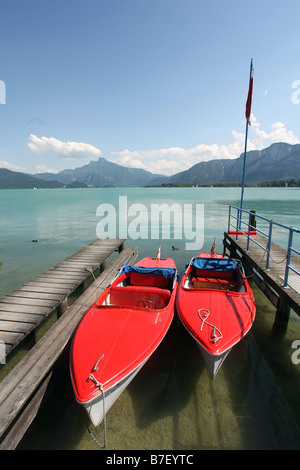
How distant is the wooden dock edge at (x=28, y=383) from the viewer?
3797mm

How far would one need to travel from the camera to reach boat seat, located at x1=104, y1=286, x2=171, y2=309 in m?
6.63

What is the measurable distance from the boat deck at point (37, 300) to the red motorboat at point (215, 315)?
3.73 metres

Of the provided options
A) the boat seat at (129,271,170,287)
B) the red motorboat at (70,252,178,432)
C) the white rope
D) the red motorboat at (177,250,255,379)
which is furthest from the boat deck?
the white rope

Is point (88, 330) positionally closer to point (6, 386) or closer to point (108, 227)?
point (6, 386)

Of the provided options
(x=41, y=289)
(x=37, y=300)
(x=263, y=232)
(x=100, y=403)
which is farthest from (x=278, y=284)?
(x=41, y=289)

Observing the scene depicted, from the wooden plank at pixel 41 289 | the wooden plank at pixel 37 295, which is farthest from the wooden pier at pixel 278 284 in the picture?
the wooden plank at pixel 41 289

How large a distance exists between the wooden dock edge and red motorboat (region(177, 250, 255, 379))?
10.5ft

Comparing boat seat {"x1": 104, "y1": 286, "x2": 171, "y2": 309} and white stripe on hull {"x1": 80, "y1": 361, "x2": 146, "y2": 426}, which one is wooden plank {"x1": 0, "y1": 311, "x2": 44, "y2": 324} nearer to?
boat seat {"x1": 104, "y1": 286, "x2": 171, "y2": 309}

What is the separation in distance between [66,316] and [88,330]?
5.85 feet

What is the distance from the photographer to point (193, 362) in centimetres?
614

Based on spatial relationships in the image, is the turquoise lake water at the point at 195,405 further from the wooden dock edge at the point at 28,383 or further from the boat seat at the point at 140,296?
the boat seat at the point at 140,296
